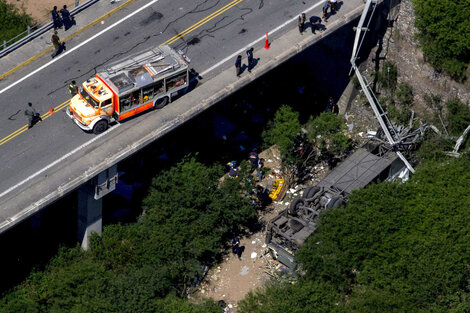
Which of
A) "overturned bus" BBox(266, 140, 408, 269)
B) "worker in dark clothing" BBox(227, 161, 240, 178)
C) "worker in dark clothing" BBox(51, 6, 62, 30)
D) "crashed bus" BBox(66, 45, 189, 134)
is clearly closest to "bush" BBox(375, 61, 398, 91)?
"overturned bus" BBox(266, 140, 408, 269)

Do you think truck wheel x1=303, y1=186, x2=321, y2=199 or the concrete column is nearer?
the concrete column

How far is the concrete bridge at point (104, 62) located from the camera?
51125 millimetres

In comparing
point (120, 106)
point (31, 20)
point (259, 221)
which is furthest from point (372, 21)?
point (31, 20)

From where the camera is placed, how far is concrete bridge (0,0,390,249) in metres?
51.1

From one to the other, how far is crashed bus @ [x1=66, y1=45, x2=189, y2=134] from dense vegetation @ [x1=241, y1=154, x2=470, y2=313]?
475 inches

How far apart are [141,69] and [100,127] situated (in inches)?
162

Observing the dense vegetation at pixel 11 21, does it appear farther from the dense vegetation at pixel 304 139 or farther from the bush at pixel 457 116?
the bush at pixel 457 116

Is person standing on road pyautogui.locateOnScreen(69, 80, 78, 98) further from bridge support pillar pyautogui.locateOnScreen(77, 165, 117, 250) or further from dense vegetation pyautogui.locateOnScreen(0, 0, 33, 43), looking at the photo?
dense vegetation pyautogui.locateOnScreen(0, 0, 33, 43)

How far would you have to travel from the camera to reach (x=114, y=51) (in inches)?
2272

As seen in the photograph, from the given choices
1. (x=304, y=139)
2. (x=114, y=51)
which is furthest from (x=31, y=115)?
(x=304, y=139)

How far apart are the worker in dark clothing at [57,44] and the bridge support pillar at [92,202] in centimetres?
970

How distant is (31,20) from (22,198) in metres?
23.0

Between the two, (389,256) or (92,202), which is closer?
(389,256)

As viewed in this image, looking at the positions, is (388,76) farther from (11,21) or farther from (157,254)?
(11,21)
